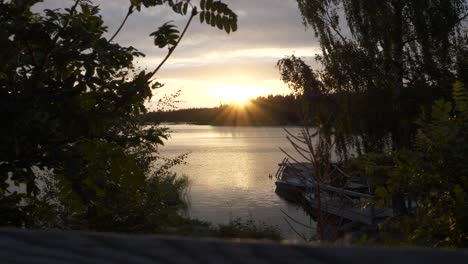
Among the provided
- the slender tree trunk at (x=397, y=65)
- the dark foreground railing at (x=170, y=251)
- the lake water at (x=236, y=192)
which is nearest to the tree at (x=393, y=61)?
the slender tree trunk at (x=397, y=65)

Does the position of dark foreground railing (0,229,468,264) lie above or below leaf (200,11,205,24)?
below

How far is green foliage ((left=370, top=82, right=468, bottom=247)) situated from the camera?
12.0 feet

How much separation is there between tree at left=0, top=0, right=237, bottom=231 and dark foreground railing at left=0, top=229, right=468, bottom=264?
2.35 metres

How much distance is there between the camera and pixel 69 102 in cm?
295

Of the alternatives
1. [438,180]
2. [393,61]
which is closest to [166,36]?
[438,180]

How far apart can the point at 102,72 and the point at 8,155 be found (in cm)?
89

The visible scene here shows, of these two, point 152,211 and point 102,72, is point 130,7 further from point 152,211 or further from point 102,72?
point 152,211

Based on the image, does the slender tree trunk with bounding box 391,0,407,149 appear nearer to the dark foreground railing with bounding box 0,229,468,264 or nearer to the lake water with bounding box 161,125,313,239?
the lake water with bounding box 161,125,313,239

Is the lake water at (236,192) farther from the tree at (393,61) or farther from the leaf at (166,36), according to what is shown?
the leaf at (166,36)

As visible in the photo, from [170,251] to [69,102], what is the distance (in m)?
2.48

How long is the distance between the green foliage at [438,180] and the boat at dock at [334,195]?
427 millimetres

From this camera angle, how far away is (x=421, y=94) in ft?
62.8

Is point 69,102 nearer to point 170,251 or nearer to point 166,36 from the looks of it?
point 166,36

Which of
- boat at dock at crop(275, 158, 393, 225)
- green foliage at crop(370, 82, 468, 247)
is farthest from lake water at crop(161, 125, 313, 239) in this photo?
green foliage at crop(370, 82, 468, 247)
